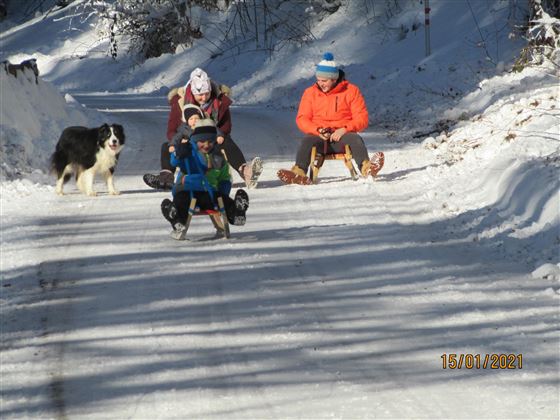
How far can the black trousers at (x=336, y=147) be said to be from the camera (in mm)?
13477

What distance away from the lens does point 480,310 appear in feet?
24.7

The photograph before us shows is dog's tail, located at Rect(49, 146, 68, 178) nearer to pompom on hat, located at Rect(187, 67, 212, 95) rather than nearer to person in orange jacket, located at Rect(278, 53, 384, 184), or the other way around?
pompom on hat, located at Rect(187, 67, 212, 95)

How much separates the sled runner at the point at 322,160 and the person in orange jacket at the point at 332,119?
5 centimetres

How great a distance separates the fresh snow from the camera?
6020mm

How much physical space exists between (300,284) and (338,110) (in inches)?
224

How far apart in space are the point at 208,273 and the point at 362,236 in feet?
6.37

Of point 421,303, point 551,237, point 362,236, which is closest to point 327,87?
point 362,236

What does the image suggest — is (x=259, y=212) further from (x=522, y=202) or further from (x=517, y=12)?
(x=517, y=12)

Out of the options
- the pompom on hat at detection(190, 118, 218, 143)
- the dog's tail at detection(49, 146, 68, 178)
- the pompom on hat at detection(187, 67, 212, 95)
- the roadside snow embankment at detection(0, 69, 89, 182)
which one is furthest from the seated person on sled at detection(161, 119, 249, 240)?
the roadside snow embankment at detection(0, 69, 89, 182)

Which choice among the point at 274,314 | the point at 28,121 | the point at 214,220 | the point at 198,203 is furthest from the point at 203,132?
the point at 28,121

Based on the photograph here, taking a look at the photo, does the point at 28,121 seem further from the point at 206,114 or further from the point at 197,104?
the point at 206,114

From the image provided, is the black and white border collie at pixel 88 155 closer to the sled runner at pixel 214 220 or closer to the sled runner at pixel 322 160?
the sled runner at pixel 322 160

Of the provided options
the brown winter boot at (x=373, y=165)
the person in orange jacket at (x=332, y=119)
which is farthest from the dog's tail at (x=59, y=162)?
the brown winter boot at (x=373, y=165)

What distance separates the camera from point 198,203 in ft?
33.3
